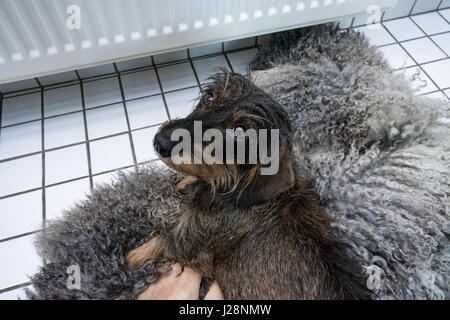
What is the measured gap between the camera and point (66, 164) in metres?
1.51

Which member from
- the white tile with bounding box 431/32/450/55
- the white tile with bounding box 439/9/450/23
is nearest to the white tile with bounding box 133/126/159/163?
the white tile with bounding box 431/32/450/55

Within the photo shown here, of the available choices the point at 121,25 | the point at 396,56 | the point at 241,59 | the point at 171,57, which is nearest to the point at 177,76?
the point at 171,57

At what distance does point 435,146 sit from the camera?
1.24m

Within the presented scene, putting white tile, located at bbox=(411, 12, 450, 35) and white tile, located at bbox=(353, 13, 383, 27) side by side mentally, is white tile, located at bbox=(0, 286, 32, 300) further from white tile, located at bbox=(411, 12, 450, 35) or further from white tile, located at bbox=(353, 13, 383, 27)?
white tile, located at bbox=(411, 12, 450, 35)

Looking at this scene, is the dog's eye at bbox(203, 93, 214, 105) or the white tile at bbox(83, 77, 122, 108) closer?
the dog's eye at bbox(203, 93, 214, 105)

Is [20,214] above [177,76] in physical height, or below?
below

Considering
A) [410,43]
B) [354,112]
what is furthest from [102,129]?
[410,43]

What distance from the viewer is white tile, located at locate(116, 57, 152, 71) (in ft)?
5.78

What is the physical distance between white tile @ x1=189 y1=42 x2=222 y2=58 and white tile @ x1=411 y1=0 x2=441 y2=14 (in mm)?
1136

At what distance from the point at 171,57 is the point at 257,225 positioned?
1.10 meters

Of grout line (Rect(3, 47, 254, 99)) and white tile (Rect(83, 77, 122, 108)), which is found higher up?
grout line (Rect(3, 47, 254, 99))

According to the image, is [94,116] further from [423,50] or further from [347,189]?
[423,50]
